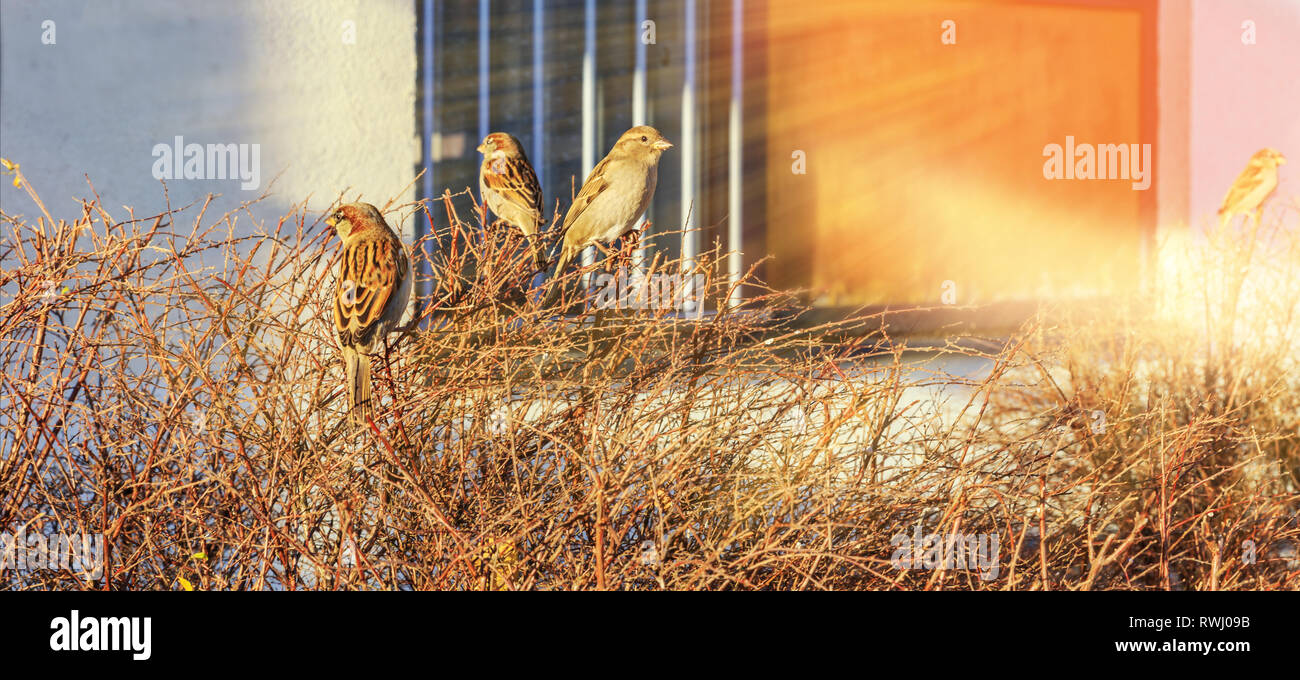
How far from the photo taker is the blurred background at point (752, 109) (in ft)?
14.5

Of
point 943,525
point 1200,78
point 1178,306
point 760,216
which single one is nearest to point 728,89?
point 760,216

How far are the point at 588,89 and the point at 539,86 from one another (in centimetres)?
24

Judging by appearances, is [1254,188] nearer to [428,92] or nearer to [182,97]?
[428,92]

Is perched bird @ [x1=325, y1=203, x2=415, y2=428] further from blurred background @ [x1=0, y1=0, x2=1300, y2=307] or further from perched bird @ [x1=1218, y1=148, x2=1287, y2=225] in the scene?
perched bird @ [x1=1218, y1=148, x2=1287, y2=225]

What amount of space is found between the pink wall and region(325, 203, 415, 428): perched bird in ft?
17.5

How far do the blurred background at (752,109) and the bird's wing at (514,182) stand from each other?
311 mm

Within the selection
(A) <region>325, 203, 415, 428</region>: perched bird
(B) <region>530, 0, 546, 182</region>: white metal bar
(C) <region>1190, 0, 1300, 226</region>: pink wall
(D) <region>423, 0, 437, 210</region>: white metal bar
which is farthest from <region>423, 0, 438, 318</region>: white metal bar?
(C) <region>1190, 0, 1300, 226</region>: pink wall

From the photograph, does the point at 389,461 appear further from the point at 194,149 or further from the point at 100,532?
the point at 194,149

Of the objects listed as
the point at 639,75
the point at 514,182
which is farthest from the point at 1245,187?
the point at 514,182

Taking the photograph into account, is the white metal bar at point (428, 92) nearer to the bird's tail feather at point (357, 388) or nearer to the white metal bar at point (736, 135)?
the white metal bar at point (736, 135)

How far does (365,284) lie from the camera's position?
2299 mm

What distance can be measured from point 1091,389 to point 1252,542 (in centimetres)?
69

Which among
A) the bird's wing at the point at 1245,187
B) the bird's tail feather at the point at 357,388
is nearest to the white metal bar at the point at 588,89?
the bird's tail feather at the point at 357,388

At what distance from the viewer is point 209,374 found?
7.11 ft
